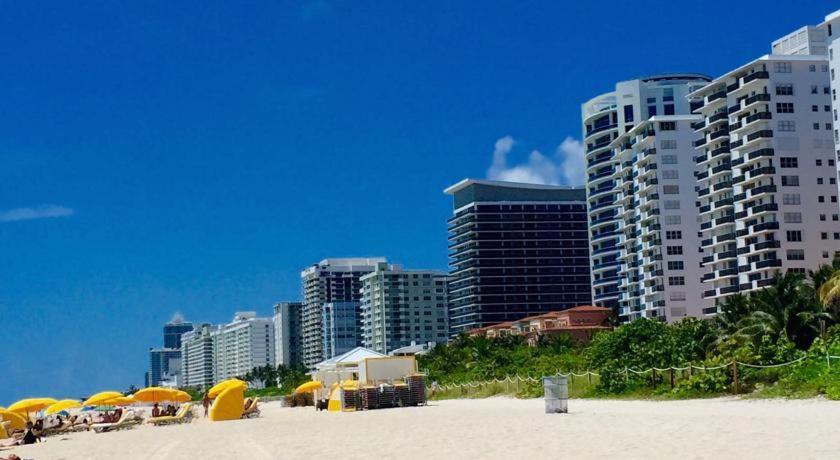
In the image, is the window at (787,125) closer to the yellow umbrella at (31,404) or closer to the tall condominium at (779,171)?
the tall condominium at (779,171)

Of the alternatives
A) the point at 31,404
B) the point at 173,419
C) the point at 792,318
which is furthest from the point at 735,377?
the point at 31,404

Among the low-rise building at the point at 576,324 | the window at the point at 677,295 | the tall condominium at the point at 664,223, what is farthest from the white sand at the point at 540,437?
the low-rise building at the point at 576,324

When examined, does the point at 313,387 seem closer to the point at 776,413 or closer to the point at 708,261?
the point at 776,413

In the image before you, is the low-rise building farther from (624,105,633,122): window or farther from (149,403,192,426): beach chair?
(149,403,192,426): beach chair

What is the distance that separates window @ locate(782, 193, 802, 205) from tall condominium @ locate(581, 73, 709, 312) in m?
26.8

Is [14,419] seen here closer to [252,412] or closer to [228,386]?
[228,386]

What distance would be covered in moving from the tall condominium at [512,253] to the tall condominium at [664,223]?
2109 inches

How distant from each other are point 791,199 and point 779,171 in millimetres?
2454

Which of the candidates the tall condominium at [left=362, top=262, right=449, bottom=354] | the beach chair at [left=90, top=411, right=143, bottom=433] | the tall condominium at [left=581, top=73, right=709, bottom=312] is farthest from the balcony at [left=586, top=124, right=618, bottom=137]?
the beach chair at [left=90, top=411, right=143, bottom=433]

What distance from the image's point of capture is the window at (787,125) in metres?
84.6

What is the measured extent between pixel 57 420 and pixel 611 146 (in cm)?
8135

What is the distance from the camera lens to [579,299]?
164 metres

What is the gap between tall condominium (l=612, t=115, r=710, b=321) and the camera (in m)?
99.1

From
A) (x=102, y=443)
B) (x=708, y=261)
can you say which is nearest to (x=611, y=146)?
(x=708, y=261)
